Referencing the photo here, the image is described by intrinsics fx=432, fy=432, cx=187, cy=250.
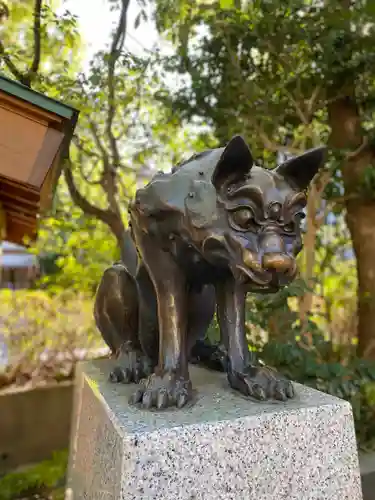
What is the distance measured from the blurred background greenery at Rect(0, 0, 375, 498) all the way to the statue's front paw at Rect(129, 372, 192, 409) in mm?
1507

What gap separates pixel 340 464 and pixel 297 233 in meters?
0.79

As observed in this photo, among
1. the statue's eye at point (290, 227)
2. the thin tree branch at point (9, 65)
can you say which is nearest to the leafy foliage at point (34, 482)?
the statue's eye at point (290, 227)

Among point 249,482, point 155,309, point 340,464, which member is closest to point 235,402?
point 249,482

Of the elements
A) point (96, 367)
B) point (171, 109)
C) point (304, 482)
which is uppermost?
point (171, 109)

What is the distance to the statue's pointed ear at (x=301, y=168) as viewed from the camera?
4.46ft

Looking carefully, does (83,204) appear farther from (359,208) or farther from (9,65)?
(359,208)

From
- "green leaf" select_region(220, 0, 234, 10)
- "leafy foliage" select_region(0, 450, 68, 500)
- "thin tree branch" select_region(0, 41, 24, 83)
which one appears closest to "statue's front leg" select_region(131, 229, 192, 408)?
"leafy foliage" select_region(0, 450, 68, 500)

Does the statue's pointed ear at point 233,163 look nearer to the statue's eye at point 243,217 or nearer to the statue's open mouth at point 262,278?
the statue's eye at point 243,217

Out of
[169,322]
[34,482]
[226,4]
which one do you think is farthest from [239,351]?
[226,4]

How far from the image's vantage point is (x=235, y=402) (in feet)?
4.76

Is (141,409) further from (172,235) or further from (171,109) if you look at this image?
(171,109)

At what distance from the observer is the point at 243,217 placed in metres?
1.26

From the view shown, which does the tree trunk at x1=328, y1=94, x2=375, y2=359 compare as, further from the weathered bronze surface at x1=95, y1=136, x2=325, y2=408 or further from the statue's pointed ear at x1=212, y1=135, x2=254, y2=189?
the statue's pointed ear at x1=212, y1=135, x2=254, y2=189

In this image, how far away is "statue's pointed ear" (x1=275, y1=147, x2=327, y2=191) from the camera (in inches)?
53.5
